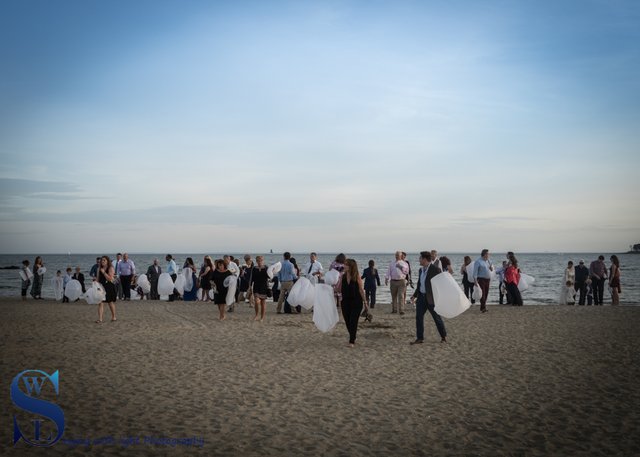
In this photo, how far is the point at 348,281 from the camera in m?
11.2

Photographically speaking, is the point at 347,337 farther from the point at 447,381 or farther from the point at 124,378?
the point at 124,378

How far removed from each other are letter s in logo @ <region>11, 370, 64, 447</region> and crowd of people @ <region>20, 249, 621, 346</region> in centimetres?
597

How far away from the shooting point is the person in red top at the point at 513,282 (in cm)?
2033

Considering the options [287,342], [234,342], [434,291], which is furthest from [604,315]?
[234,342]

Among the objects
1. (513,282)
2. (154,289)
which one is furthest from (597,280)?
(154,289)

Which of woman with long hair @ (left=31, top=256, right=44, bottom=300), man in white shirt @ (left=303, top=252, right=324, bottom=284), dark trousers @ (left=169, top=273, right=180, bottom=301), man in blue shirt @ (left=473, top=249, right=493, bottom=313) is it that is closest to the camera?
man in white shirt @ (left=303, top=252, right=324, bottom=284)

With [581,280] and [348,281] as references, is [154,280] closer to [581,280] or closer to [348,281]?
[348,281]

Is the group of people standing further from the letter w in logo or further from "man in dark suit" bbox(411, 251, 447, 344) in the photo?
the letter w in logo

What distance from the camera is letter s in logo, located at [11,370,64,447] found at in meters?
5.49

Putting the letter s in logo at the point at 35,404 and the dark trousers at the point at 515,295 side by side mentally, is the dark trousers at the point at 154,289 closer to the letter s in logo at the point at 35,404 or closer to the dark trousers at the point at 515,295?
the dark trousers at the point at 515,295

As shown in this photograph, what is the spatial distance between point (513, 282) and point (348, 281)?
1211cm

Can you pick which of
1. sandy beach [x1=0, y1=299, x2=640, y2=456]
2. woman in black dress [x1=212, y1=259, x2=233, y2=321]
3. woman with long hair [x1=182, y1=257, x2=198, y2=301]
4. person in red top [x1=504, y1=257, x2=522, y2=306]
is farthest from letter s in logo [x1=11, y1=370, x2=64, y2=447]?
person in red top [x1=504, y1=257, x2=522, y2=306]

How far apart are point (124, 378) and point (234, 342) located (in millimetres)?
3809

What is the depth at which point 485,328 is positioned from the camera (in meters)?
14.0
